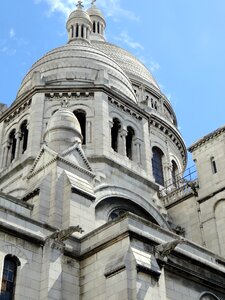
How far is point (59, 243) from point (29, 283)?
1970 mm

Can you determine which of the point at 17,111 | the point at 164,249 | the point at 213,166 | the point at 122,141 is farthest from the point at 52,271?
the point at 17,111

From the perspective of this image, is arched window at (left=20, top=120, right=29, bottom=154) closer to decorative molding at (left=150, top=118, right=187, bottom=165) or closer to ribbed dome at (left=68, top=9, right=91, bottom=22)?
decorative molding at (left=150, top=118, right=187, bottom=165)

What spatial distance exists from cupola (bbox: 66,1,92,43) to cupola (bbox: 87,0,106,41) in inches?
512

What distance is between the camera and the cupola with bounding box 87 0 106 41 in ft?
195

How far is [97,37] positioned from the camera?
192ft

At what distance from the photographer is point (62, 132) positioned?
26.7 m

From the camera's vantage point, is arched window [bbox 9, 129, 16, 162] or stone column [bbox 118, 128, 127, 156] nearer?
stone column [bbox 118, 128, 127, 156]

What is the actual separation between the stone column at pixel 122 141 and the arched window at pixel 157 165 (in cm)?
713

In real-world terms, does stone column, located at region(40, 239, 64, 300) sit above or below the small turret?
below

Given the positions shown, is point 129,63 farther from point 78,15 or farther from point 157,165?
point 157,165

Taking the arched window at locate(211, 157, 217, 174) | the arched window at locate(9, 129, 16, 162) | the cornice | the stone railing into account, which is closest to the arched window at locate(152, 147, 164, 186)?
the stone railing

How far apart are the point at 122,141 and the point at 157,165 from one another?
28.1ft

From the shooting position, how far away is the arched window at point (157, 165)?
3917cm

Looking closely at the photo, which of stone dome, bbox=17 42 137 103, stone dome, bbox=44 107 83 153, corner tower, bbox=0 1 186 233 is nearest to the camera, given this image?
corner tower, bbox=0 1 186 233
